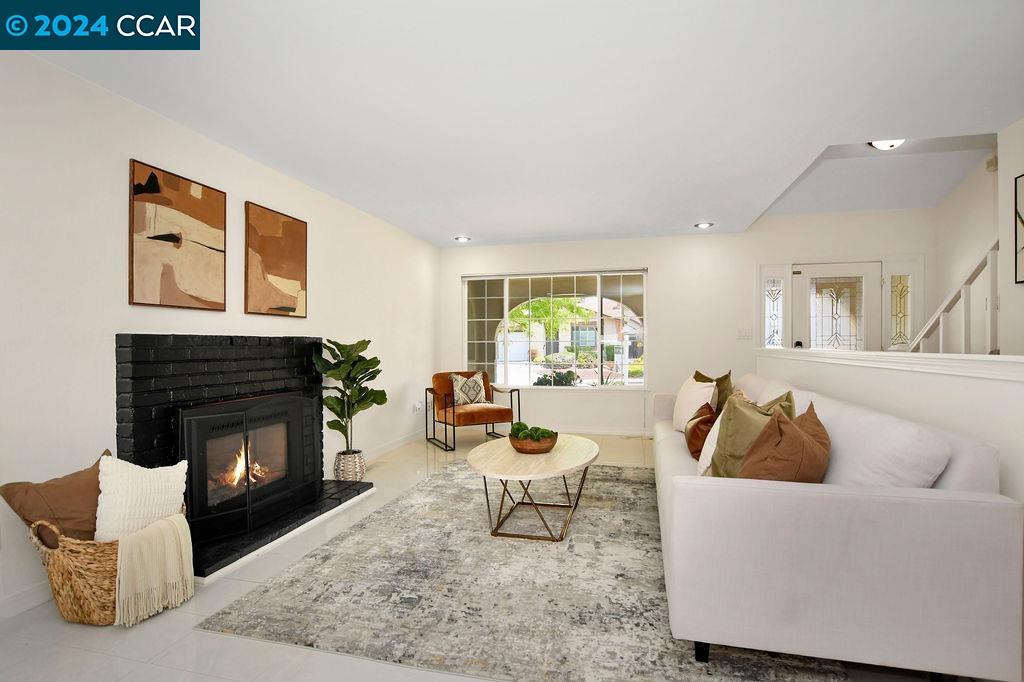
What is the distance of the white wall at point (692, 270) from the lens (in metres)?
5.48

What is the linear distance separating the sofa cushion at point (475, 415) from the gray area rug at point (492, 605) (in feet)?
6.74

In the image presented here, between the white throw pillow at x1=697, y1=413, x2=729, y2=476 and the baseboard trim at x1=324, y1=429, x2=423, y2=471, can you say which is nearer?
the white throw pillow at x1=697, y1=413, x2=729, y2=476

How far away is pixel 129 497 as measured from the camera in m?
2.18

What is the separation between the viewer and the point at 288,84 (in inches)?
96.3

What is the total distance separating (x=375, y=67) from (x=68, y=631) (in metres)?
2.75

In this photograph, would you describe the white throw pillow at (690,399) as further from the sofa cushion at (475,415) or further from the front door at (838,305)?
the front door at (838,305)

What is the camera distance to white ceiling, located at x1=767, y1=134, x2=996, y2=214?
3875 millimetres

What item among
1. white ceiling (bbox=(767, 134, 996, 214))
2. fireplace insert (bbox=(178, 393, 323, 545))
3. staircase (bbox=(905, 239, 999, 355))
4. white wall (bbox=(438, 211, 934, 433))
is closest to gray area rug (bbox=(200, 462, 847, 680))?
fireplace insert (bbox=(178, 393, 323, 545))

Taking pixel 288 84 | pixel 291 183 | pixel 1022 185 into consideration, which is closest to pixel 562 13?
pixel 288 84

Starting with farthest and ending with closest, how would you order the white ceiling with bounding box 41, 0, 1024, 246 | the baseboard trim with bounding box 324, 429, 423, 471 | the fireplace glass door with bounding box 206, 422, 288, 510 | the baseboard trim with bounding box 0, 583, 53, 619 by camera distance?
the baseboard trim with bounding box 324, 429, 423, 471
the fireplace glass door with bounding box 206, 422, 288, 510
the baseboard trim with bounding box 0, 583, 53, 619
the white ceiling with bounding box 41, 0, 1024, 246

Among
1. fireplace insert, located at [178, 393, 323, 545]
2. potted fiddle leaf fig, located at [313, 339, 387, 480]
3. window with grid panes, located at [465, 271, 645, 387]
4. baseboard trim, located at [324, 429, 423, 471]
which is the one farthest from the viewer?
window with grid panes, located at [465, 271, 645, 387]

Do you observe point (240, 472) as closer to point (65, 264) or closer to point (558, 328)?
point (65, 264)

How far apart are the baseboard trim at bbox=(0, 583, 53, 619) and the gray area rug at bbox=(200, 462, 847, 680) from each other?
87 cm

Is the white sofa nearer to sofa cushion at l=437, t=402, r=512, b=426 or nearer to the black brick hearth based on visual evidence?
the black brick hearth
